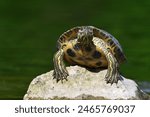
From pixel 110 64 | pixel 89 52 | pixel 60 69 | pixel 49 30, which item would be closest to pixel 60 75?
pixel 60 69

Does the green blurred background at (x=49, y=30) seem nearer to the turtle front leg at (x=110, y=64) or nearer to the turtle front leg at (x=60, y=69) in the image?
the turtle front leg at (x=60, y=69)

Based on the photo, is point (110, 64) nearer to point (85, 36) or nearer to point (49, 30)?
point (85, 36)

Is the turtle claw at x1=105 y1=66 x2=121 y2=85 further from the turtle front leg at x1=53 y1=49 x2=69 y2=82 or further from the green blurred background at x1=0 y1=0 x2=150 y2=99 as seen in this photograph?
the green blurred background at x1=0 y1=0 x2=150 y2=99

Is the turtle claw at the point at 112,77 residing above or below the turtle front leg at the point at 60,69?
below

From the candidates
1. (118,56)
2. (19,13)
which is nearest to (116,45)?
(118,56)

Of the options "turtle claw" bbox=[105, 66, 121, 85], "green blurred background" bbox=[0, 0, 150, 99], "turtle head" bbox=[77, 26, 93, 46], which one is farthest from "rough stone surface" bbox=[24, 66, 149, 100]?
"green blurred background" bbox=[0, 0, 150, 99]

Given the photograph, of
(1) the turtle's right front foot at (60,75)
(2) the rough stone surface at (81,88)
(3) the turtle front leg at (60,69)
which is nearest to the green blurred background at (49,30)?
(3) the turtle front leg at (60,69)

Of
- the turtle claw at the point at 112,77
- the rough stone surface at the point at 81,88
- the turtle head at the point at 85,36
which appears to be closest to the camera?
the rough stone surface at the point at 81,88
